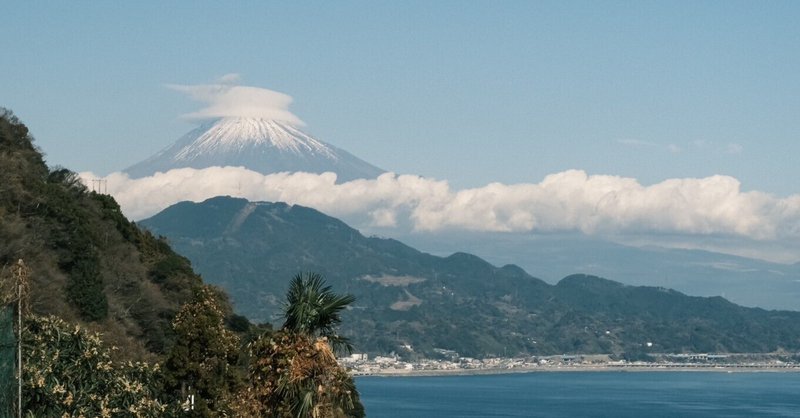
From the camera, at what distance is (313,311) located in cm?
2608

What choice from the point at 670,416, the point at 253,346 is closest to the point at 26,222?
the point at 253,346

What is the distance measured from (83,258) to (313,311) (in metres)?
38.7

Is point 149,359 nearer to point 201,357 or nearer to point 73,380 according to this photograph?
point 201,357

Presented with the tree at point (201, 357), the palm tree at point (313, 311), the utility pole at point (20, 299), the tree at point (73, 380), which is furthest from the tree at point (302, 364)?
the tree at point (201, 357)

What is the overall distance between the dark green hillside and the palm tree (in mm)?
22571

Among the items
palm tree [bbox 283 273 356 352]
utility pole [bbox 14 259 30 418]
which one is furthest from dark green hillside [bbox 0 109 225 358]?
palm tree [bbox 283 273 356 352]

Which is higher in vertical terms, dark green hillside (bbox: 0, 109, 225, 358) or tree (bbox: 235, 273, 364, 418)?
dark green hillside (bbox: 0, 109, 225, 358)

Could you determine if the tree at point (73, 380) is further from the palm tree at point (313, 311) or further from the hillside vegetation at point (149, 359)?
the palm tree at point (313, 311)

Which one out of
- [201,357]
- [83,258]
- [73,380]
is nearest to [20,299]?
[73,380]

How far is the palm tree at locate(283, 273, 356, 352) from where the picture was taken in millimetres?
26062

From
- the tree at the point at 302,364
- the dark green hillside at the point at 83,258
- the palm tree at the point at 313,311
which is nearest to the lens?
the tree at the point at 302,364

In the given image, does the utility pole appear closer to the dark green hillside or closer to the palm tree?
the palm tree

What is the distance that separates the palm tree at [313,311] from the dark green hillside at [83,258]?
22.6m

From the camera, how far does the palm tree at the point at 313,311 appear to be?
26.1m
